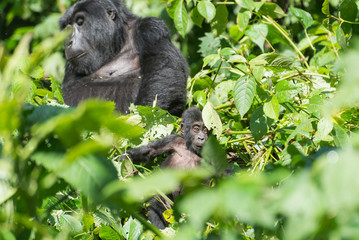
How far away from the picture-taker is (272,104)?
6.16 feet

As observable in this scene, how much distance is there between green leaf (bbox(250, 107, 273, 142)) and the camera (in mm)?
1912

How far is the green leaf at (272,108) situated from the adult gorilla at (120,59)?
117 cm

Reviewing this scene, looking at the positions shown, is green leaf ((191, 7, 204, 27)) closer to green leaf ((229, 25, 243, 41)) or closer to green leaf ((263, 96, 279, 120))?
green leaf ((229, 25, 243, 41))

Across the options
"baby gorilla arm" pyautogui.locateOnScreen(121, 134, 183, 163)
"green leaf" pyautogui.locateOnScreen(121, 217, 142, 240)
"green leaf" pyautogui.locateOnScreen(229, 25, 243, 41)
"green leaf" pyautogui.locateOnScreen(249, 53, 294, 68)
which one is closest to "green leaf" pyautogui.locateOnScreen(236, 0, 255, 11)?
"green leaf" pyautogui.locateOnScreen(229, 25, 243, 41)

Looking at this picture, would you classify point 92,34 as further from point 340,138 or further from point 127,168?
point 340,138

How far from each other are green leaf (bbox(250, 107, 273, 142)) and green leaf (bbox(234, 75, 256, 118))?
0.20ft

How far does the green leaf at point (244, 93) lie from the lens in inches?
74.8

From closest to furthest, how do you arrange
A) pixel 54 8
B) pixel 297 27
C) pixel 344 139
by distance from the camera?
pixel 344 139
pixel 297 27
pixel 54 8

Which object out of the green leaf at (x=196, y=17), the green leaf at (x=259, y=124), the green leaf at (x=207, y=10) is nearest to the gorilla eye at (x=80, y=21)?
the green leaf at (x=196, y=17)

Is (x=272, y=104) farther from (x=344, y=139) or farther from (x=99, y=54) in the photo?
(x=99, y=54)

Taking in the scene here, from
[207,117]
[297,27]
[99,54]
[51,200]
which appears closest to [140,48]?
[99,54]

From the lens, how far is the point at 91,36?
355cm

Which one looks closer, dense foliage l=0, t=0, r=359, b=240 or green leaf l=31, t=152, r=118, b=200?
dense foliage l=0, t=0, r=359, b=240

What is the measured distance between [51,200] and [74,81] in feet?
6.86
